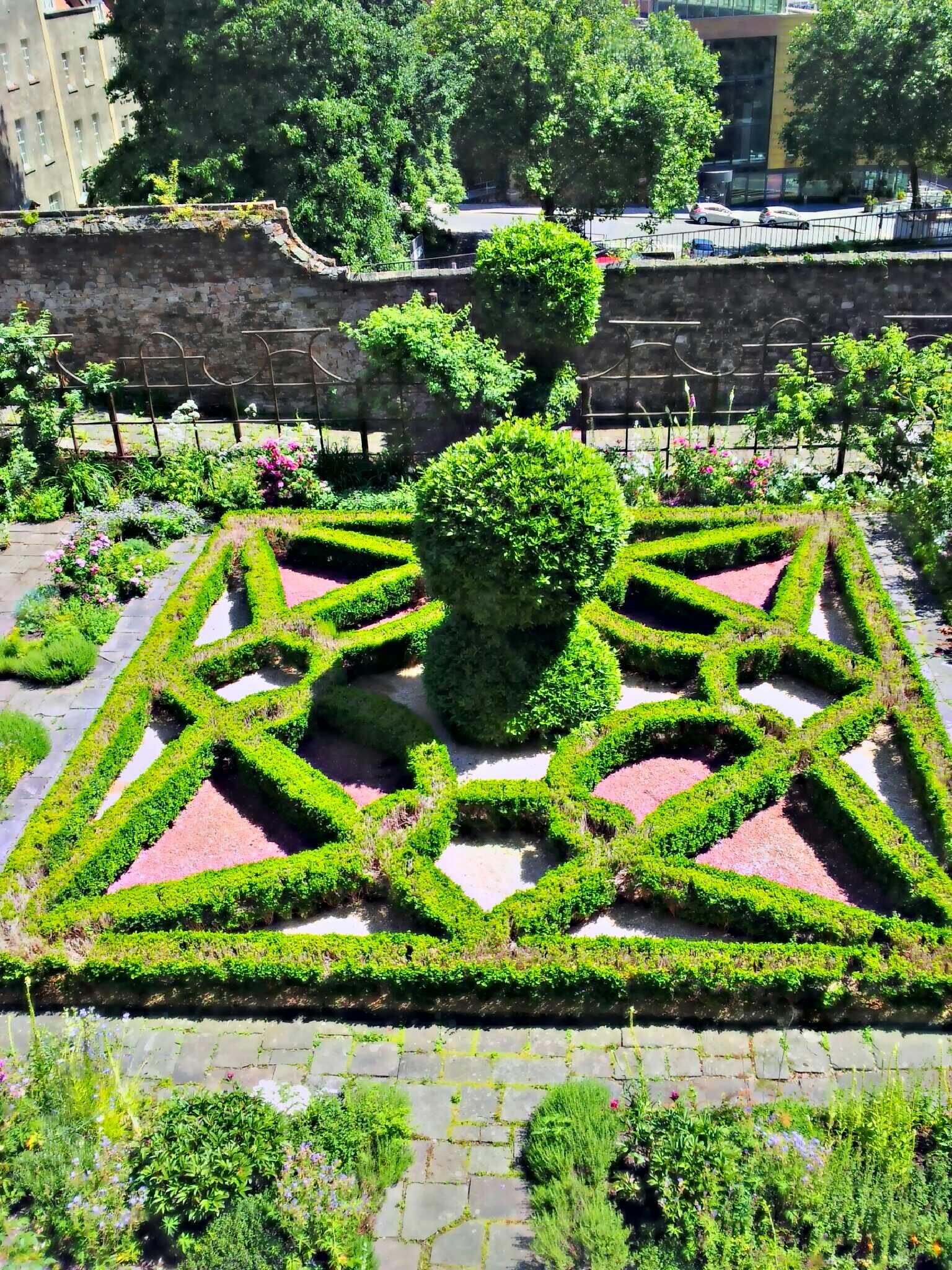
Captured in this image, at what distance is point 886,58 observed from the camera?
25703 millimetres

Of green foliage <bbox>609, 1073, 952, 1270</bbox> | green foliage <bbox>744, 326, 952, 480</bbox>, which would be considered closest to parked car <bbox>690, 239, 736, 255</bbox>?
green foliage <bbox>744, 326, 952, 480</bbox>

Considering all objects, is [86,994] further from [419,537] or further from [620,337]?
[620,337]

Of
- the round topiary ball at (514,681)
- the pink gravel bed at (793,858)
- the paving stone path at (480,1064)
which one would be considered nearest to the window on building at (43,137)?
the round topiary ball at (514,681)

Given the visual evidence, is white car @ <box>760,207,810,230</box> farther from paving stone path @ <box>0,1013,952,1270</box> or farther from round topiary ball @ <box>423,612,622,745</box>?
paving stone path @ <box>0,1013,952,1270</box>

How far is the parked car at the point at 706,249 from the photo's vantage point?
24.6 meters

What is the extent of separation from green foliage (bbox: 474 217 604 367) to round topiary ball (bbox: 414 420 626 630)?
14.1 ft

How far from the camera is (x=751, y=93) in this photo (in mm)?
37656

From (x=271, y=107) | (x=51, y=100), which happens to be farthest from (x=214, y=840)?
(x=51, y=100)

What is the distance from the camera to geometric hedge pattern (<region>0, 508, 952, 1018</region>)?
6.24 m

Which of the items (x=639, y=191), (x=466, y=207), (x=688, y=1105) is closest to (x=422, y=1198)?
(x=688, y=1105)

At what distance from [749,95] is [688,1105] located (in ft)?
128

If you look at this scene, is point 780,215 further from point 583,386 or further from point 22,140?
point 583,386

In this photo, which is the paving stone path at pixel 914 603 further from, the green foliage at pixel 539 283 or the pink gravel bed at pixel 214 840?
the pink gravel bed at pixel 214 840

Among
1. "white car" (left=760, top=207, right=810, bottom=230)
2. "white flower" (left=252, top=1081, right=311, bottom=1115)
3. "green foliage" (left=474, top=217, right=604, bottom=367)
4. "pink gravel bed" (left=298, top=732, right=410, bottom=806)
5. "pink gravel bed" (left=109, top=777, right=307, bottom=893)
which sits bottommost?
"white flower" (left=252, top=1081, right=311, bottom=1115)
